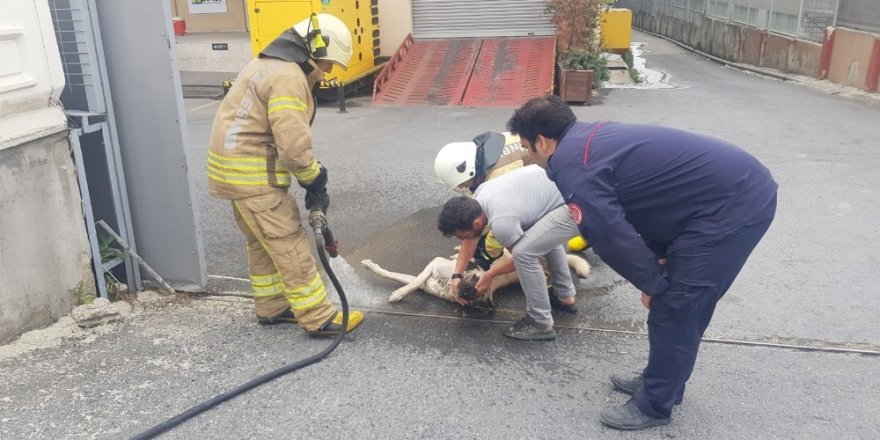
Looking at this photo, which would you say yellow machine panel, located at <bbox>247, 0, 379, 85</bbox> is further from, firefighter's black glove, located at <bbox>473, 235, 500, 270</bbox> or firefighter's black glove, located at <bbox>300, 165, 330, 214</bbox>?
firefighter's black glove, located at <bbox>300, 165, 330, 214</bbox>

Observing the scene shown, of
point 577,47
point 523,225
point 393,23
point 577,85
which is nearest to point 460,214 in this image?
point 523,225

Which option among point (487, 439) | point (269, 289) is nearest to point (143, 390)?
point (269, 289)

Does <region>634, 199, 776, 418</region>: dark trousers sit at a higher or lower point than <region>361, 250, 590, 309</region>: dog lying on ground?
higher

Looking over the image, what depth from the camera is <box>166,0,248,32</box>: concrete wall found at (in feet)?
51.4

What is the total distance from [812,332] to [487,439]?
2.07 m

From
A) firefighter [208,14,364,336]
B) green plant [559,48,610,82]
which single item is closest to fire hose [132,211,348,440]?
firefighter [208,14,364,336]

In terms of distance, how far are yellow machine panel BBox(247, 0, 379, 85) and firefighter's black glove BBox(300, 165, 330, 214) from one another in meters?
6.37

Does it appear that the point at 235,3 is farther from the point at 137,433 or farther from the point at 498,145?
the point at 137,433

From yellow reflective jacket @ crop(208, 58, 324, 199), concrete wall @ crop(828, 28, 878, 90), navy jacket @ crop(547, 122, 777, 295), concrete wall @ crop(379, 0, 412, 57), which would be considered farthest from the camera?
concrete wall @ crop(379, 0, 412, 57)

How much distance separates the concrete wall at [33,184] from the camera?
11.2 feet

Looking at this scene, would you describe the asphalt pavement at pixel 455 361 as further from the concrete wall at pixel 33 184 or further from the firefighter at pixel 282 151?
the firefighter at pixel 282 151

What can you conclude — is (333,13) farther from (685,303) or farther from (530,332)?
(685,303)

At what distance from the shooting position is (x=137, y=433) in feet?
9.65

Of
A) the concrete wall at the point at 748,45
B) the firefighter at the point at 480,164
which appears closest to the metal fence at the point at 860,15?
the concrete wall at the point at 748,45
